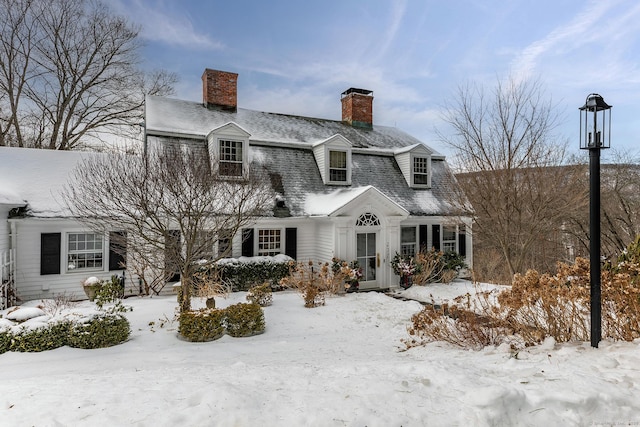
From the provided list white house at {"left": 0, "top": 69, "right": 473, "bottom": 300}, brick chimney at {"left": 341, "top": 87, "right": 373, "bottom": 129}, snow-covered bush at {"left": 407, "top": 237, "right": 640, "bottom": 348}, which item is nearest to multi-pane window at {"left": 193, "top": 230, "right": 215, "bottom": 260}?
white house at {"left": 0, "top": 69, "right": 473, "bottom": 300}

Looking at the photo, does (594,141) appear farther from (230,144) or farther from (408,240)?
(230,144)

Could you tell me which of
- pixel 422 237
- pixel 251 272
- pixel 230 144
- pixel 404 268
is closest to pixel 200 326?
pixel 251 272

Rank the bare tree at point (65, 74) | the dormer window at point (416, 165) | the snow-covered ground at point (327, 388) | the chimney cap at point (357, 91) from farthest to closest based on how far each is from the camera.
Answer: the chimney cap at point (357, 91)
the bare tree at point (65, 74)
the dormer window at point (416, 165)
the snow-covered ground at point (327, 388)

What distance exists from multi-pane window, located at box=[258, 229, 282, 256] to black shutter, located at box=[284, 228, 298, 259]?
0.24 m

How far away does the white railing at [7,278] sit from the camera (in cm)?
958

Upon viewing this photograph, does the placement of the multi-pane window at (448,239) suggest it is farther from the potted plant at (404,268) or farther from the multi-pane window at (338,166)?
the multi-pane window at (338,166)

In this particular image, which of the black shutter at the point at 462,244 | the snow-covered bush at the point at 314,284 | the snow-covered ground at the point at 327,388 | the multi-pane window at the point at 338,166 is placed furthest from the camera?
the black shutter at the point at 462,244

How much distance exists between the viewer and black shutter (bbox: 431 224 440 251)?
49.2 ft

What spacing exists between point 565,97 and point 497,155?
103 inches

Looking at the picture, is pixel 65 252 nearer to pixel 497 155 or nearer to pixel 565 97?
pixel 497 155

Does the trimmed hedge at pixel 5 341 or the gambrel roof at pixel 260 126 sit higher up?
the gambrel roof at pixel 260 126

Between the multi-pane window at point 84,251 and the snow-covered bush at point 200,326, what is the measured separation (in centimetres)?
603

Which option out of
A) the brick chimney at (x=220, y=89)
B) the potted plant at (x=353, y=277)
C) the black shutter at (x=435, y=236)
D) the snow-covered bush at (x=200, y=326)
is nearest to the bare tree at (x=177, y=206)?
the snow-covered bush at (x=200, y=326)

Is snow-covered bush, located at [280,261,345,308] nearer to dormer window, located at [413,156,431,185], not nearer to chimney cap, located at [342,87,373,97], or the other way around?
dormer window, located at [413,156,431,185]
